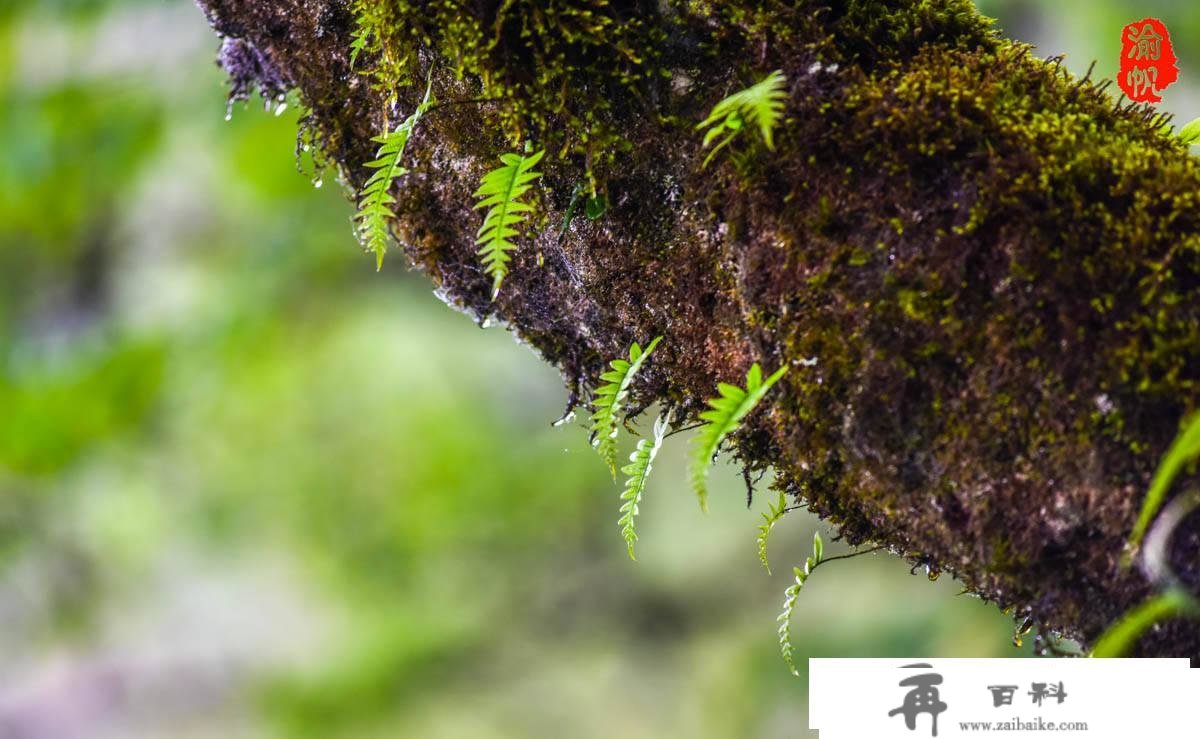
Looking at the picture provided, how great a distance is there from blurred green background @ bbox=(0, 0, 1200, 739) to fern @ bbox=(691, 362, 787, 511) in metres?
3.59

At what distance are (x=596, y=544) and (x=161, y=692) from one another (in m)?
3.67

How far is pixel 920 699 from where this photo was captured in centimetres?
122

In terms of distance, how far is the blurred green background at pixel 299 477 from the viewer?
485 cm

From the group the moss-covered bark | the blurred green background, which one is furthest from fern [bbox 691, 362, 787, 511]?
the blurred green background

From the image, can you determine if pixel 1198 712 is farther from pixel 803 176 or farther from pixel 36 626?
pixel 36 626

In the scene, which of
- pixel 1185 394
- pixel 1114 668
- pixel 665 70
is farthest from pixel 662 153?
pixel 1114 668

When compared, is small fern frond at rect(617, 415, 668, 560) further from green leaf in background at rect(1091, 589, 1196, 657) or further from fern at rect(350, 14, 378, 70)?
fern at rect(350, 14, 378, 70)

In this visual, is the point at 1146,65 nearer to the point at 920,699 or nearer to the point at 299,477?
the point at 920,699

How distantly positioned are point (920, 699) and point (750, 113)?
2.57 feet

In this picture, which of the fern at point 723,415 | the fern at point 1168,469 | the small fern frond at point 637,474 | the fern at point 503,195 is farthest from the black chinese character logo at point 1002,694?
the fern at point 503,195

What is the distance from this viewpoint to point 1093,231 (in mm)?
1125

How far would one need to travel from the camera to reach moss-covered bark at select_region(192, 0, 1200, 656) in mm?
1100

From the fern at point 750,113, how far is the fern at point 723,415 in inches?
12.0

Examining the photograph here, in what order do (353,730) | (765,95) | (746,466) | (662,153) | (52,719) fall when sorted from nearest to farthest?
1. (765,95)
2. (662,153)
3. (746,466)
4. (353,730)
5. (52,719)
